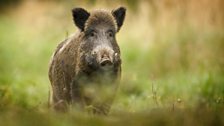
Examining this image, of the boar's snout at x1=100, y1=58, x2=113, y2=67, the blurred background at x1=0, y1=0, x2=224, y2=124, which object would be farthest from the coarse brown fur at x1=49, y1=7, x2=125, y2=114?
the blurred background at x1=0, y1=0, x2=224, y2=124

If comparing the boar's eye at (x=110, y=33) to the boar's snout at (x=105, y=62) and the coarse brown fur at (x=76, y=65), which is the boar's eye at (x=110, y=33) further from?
the boar's snout at (x=105, y=62)

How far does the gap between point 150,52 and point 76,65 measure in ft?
23.7

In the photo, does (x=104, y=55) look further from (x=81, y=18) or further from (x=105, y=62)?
(x=81, y=18)

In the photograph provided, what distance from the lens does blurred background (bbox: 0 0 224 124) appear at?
12.3 metres

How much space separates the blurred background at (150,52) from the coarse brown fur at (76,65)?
1.31m

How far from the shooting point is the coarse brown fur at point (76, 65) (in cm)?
877

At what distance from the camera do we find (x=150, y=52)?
16125mm

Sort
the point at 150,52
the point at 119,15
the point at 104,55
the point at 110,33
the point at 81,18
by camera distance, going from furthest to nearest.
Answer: the point at 150,52 → the point at 119,15 → the point at 81,18 → the point at 110,33 → the point at 104,55

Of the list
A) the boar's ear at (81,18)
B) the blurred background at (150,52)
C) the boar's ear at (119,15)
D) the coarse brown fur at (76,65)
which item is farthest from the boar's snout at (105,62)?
the blurred background at (150,52)

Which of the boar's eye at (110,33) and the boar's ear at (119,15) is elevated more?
the boar's ear at (119,15)

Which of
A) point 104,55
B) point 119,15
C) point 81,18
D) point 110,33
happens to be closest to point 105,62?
point 104,55

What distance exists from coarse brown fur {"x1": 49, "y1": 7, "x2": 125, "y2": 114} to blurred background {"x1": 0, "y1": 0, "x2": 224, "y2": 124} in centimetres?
131

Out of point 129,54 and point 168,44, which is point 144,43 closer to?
point 129,54

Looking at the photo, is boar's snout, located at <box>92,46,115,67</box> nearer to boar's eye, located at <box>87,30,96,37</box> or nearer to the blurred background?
boar's eye, located at <box>87,30,96,37</box>
